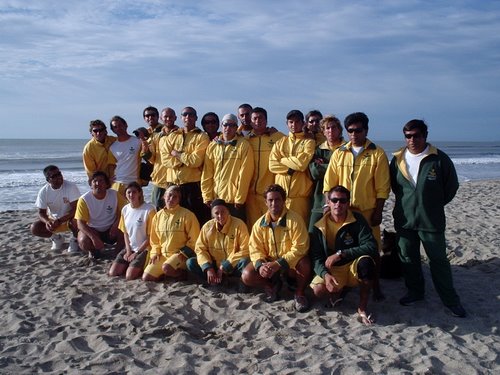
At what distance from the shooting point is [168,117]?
679 cm

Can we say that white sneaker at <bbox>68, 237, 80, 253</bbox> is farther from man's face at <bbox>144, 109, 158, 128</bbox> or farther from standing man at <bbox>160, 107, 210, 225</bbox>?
man's face at <bbox>144, 109, 158, 128</bbox>

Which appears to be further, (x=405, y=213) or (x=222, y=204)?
(x=222, y=204)

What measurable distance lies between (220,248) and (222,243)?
67 millimetres

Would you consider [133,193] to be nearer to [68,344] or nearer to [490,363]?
[68,344]

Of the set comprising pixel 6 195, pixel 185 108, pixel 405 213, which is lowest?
pixel 6 195

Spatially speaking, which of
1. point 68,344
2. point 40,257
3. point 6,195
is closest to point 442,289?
point 68,344

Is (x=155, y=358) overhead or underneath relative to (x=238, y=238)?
underneath

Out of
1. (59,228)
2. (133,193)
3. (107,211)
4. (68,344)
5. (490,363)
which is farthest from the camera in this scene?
(59,228)

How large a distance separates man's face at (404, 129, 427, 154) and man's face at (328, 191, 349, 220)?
0.86m

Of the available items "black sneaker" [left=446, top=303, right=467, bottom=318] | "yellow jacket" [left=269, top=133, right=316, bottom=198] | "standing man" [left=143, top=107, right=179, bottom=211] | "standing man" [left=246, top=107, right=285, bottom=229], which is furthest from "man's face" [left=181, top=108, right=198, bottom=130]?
"black sneaker" [left=446, top=303, right=467, bottom=318]

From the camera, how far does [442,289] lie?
4930 millimetres

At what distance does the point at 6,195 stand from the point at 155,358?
14.7 meters

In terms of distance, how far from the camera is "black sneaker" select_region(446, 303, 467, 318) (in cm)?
485

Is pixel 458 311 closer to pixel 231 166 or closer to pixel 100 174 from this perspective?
pixel 231 166
